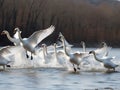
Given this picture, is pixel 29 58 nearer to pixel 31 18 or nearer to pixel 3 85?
pixel 3 85

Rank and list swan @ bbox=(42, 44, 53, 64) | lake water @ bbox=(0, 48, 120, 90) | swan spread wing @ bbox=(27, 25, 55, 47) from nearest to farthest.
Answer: lake water @ bbox=(0, 48, 120, 90), swan spread wing @ bbox=(27, 25, 55, 47), swan @ bbox=(42, 44, 53, 64)

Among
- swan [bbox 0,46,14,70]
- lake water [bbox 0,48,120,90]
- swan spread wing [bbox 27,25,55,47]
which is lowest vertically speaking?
lake water [bbox 0,48,120,90]

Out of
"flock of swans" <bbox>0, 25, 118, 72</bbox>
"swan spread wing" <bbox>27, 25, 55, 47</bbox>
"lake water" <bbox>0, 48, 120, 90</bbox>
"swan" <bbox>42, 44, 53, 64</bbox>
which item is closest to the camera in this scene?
"lake water" <bbox>0, 48, 120, 90</bbox>

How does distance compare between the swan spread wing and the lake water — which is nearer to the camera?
the lake water

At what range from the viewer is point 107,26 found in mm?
53094

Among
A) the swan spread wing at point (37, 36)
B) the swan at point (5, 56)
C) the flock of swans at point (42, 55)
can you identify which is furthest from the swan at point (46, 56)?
the swan at point (5, 56)

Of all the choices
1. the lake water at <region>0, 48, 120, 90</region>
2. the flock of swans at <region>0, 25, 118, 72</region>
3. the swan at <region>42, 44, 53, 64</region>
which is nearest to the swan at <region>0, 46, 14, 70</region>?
the flock of swans at <region>0, 25, 118, 72</region>

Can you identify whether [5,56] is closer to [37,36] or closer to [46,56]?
[37,36]

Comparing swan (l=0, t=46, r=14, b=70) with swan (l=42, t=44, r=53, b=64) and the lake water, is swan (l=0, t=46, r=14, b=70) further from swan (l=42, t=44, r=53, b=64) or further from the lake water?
swan (l=42, t=44, r=53, b=64)

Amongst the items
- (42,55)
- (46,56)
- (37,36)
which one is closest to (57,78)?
(37,36)

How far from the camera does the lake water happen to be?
2111cm

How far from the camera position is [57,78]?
2406cm

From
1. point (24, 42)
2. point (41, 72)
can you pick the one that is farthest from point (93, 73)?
point (24, 42)

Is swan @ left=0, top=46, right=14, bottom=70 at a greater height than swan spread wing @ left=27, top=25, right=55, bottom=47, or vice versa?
swan spread wing @ left=27, top=25, right=55, bottom=47
